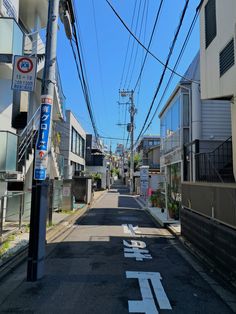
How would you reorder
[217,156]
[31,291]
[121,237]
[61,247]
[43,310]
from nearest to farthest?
1. [43,310]
2. [31,291]
3. [61,247]
4. [121,237]
5. [217,156]

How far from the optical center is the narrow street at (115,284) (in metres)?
5.10

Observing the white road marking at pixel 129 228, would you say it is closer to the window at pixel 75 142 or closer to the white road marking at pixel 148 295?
the white road marking at pixel 148 295

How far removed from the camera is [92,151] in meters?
55.5

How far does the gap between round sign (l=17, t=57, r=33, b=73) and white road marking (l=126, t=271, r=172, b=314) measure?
191 inches

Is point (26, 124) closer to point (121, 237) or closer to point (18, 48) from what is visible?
point (18, 48)

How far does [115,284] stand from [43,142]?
280cm

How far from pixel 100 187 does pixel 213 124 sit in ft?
138

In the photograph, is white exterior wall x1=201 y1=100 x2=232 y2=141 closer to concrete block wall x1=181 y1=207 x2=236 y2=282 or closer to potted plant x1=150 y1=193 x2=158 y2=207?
potted plant x1=150 y1=193 x2=158 y2=207

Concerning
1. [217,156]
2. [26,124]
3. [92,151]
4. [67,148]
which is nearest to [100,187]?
[92,151]

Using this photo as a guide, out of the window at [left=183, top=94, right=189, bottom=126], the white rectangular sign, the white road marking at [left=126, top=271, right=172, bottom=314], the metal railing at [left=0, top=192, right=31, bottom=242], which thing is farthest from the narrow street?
the window at [left=183, top=94, right=189, bottom=126]

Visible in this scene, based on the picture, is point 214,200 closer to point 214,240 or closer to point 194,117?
point 214,240

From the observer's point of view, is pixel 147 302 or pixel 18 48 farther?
pixel 18 48

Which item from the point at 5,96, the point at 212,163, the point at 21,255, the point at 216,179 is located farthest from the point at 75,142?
the point at 21,255

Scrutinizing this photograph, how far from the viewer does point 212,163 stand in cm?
1244
